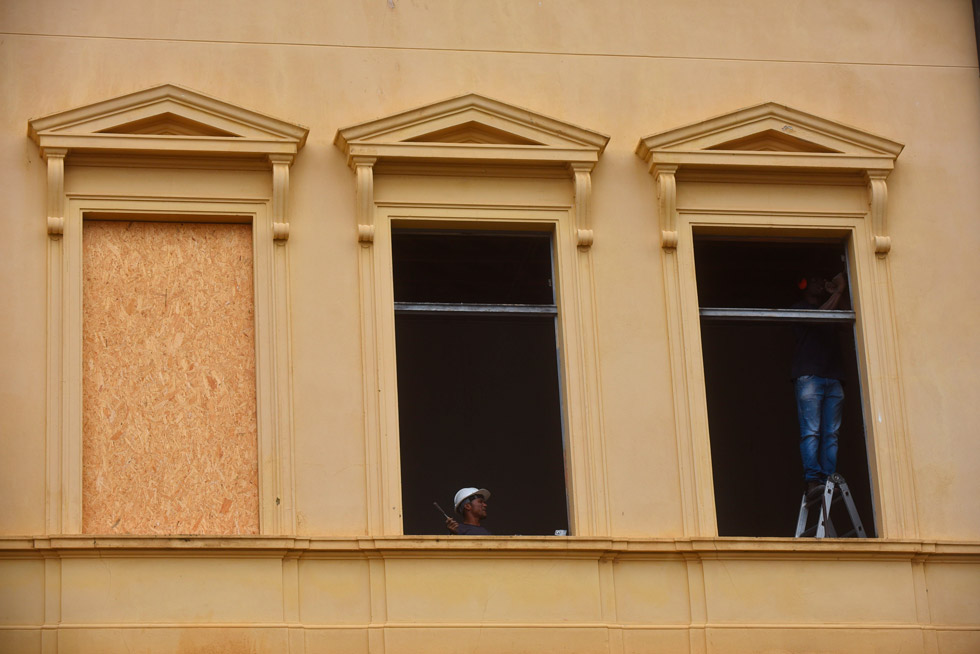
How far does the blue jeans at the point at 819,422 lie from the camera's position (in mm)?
14656

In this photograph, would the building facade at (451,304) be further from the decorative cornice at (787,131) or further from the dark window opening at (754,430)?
the dark window opening at (754,430)

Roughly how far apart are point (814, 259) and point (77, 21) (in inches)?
232

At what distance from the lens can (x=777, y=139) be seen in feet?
48.3

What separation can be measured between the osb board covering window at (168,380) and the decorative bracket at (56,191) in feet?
0.85

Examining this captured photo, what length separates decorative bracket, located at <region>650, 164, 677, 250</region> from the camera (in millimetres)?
14336

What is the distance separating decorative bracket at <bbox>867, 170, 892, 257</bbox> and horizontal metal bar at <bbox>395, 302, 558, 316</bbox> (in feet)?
8.31

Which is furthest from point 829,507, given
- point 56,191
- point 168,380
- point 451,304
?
point 56,191

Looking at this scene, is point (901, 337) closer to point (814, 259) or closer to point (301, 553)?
point (814, 259)

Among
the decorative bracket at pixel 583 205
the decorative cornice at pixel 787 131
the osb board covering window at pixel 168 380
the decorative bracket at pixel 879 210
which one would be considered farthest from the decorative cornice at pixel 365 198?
the decorative bracket at pixel 879 210

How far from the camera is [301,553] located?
13125mm

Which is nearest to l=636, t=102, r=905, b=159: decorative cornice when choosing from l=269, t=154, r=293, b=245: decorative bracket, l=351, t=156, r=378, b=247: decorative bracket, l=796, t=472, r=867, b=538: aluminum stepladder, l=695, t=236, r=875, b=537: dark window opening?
l=351, t=156, r=378, b=247: decorative bracket

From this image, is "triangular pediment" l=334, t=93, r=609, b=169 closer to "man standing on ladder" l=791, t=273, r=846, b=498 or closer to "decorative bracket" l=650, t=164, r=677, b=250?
"decorative bracket" l=650, t=164, r=677, b=250

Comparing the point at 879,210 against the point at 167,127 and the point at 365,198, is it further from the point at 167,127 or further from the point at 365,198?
the point at 167,127

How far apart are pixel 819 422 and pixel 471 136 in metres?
3.43
